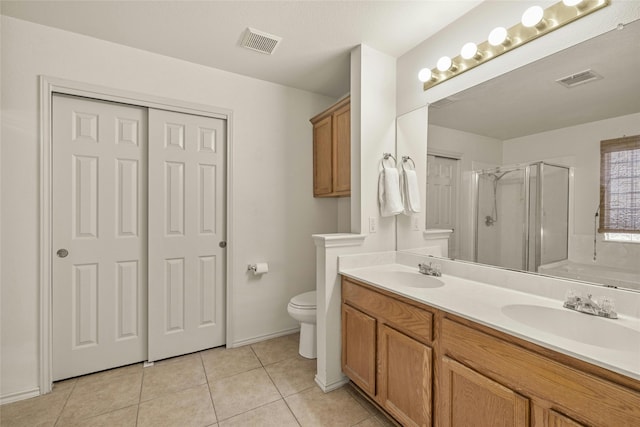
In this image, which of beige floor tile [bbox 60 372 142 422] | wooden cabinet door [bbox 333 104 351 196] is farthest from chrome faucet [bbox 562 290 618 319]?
beige floor tile [bbox 60 372 142 422]

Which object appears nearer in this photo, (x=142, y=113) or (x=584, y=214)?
(x=584, y=214)

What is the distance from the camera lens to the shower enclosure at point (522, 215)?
1.36 meters

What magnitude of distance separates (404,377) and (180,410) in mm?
1370

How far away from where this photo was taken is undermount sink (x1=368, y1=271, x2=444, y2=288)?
5.60 feet

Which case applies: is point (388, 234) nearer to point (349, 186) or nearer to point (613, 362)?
point (349, 186)

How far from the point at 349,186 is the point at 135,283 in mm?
1883

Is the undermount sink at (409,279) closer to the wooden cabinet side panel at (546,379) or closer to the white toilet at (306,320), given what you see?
the wooden cabinet side panel at (546,379)

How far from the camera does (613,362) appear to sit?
2.42 ft

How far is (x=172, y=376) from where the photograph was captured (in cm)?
204

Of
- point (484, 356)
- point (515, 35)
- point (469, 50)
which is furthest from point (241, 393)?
point (515, 35)

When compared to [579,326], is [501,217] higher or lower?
higher

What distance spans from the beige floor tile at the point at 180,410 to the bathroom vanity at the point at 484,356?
93 centimetres

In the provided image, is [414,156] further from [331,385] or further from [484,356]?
[331,385]

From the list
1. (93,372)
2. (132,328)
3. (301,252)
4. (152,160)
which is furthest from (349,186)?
(93,372)
